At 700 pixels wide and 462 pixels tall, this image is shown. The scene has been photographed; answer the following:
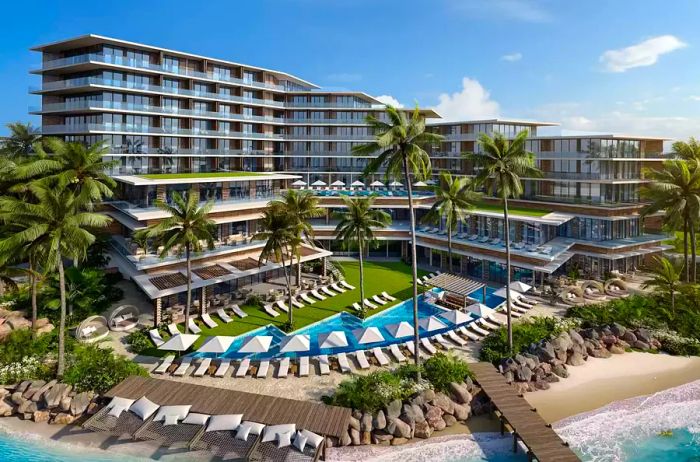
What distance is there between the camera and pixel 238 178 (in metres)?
45.3

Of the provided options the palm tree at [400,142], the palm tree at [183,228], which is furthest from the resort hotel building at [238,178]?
the palm tree at [400,142]

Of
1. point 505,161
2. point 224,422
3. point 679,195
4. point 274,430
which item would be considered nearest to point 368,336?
point 274,430

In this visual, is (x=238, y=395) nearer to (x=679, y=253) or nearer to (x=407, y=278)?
(x=407, y=278)

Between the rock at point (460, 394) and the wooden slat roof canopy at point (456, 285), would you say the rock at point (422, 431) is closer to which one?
the rock at point (460, 394)

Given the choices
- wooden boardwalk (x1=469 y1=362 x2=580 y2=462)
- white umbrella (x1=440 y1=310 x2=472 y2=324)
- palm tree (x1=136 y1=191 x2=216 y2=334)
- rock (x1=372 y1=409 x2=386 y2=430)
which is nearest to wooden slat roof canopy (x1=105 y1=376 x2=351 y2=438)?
rock (x1=372 y1=409 x2=386 y2=430)

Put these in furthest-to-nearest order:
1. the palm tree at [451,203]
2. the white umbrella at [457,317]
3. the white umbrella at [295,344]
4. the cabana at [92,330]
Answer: the palm tree at [451,203] → the white umbrella at [457,317] → the cabana at [92,330] → the white umbrella at [295,344]

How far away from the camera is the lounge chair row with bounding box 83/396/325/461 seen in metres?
19.9

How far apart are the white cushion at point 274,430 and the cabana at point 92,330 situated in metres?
17.1

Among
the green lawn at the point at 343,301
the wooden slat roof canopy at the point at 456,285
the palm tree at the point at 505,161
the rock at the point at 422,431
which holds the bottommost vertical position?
the rock at the point at 422,431

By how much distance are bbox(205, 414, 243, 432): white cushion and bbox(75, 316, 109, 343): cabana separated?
14.5 m

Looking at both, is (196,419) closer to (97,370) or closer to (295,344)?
(295,344)

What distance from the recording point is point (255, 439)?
20.5 metres

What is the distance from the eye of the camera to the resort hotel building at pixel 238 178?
4100cm

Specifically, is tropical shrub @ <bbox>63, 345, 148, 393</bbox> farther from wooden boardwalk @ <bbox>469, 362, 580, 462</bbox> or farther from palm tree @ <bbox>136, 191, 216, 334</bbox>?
wooden boardwalk @ <bbox>469, 362, 580, 462</bbox>
